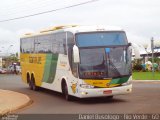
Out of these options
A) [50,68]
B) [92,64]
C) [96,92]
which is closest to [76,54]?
[92,64]

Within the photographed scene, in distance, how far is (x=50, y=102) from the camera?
73.7 feet

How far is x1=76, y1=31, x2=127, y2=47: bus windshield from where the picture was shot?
824 inches

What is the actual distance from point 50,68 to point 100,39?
5079mm

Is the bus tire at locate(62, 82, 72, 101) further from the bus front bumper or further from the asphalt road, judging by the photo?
the bus front bumper

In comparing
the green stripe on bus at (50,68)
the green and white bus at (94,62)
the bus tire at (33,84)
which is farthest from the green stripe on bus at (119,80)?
the bus tire at (33,84)

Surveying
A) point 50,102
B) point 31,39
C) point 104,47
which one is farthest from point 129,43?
point 31,39

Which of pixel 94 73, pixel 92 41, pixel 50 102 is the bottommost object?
pixel 50 102

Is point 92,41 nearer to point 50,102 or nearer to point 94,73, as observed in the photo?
point 94,73

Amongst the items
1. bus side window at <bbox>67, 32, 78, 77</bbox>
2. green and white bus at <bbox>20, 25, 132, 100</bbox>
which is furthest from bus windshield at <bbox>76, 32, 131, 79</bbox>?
bus side window at <bbox>67, 32, 78, 77</bbox>

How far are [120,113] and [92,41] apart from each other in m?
5.16

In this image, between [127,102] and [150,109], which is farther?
[127,102]

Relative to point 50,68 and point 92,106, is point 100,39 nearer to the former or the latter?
point 92,106

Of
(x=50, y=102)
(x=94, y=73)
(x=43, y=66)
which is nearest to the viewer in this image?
(x=94, y=73)

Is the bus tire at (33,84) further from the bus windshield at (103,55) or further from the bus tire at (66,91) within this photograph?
the bus windshield at (103,55)
